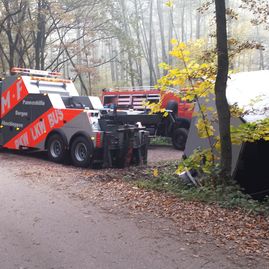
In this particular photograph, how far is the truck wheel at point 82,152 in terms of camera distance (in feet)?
37.5

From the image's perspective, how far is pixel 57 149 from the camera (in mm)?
12617

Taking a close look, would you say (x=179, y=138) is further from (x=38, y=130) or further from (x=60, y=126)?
(x=38, y=130)

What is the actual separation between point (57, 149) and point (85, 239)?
302 inches

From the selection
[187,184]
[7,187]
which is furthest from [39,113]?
[187,184]

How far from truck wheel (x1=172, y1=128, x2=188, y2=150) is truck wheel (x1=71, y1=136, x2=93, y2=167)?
6011mm

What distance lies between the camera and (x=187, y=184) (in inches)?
347

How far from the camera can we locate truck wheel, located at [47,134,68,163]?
12250 mm

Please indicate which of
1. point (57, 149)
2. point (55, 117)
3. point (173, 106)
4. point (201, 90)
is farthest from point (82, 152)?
point (173, 106)

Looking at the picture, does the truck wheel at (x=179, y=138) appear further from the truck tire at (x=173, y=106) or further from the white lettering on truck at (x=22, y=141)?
the white lettering on truck at (x=22, y=141)

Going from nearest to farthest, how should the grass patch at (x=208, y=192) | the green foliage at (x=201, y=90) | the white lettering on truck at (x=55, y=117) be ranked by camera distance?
the grass patch at (x=208, y=192) < the green foliage at (x=201, y=90) < the white lettering on truck at (x=55, y=117)

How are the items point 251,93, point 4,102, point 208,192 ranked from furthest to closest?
point 4,102
point 251,93
point 208,192

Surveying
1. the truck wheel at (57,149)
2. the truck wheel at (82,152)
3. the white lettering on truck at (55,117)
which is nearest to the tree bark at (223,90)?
the truck wheel at (82,152)

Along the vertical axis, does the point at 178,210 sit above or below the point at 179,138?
below

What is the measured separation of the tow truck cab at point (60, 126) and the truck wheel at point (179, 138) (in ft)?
14.6
